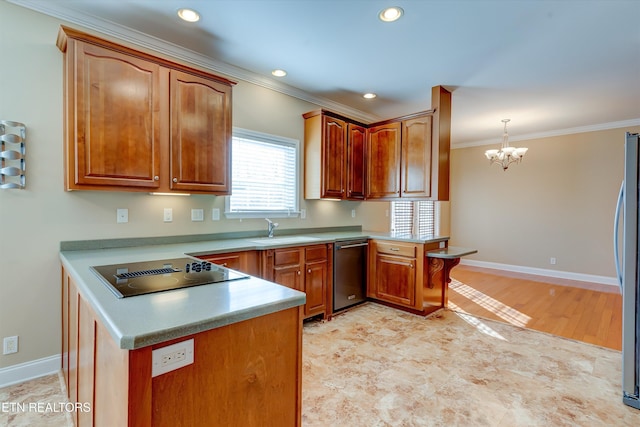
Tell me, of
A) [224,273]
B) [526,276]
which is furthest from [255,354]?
[526,276]

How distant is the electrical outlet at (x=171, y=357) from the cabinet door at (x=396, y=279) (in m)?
3.02

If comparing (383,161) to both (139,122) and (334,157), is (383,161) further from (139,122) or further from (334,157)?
(139,122)

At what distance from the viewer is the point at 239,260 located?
268 cm

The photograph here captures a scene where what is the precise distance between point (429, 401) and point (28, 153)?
3.23m

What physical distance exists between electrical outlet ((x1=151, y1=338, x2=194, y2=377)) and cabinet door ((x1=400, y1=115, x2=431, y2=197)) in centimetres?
331

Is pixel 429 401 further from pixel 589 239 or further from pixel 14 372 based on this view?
pixel 589 239

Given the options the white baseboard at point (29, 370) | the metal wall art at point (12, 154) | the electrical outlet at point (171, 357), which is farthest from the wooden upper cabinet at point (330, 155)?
the electrical outlet at point (171, 357)

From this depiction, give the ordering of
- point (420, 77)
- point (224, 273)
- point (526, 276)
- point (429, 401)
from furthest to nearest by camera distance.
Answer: point (526, 276), point (420, 77), point (429, 401), point (224, 273)

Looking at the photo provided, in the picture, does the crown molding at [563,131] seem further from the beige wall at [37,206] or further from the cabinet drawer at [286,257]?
the beige wall at [37,206]

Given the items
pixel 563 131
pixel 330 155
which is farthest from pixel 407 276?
pixel 563 131

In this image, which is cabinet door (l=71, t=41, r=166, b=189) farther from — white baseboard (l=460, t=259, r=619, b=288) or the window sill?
white baseboard (l=460, t=259, r=619, b=288)

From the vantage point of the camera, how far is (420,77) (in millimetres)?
3453

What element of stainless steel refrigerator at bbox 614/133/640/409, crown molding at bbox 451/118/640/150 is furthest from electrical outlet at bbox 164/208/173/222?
crown molding at bbox 451/118/640/150

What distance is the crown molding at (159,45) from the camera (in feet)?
7.35
